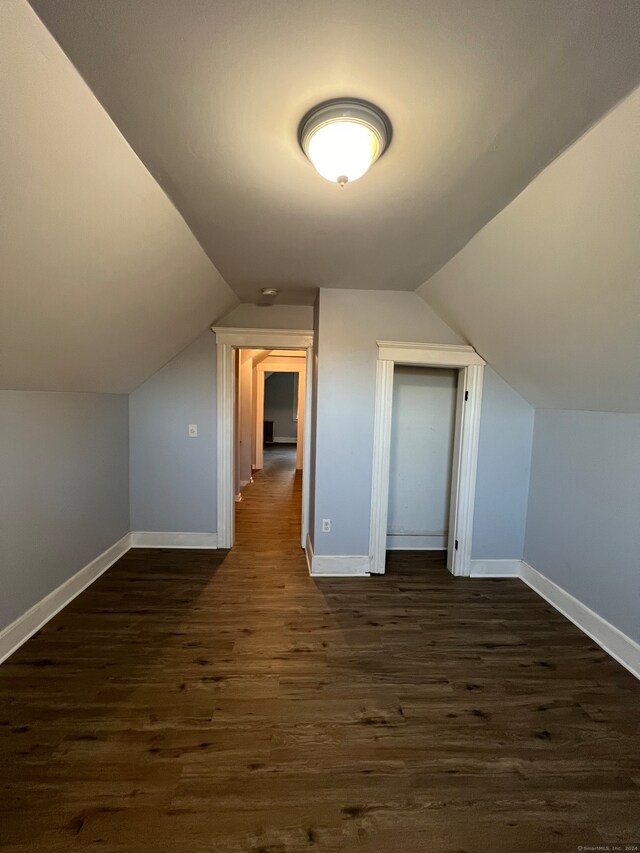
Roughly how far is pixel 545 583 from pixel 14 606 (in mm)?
3652

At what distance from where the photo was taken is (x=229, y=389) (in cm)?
346

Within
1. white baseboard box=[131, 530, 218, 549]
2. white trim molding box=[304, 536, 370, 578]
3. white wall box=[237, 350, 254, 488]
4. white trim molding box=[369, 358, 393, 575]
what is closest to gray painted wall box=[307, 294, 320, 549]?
white trim molding box=[304, 536, 370, 578]

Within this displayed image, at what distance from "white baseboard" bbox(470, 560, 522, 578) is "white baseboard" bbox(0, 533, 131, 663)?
10.4 feet

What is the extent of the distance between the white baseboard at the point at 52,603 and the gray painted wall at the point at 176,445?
0.47 meters

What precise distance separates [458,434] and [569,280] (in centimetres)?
172

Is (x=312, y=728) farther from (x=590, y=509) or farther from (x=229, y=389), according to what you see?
(x=229, y=389)

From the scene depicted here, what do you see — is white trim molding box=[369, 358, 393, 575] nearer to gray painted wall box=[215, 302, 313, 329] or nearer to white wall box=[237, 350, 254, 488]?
gray painted wall box=[215, 302, 313, 329]

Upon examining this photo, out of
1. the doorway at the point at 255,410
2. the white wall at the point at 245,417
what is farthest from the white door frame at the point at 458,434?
the white wall at the point at 245,417

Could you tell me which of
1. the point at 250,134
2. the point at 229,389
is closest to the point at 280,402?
the point at 229,389

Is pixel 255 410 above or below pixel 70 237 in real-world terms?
below

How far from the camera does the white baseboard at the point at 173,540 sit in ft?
11.6

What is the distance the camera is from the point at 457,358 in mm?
3053

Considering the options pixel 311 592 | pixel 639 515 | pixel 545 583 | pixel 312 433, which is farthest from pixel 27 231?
pixel 545 583

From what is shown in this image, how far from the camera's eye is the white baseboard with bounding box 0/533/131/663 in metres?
Result: 2.05
